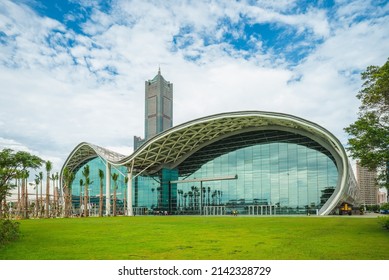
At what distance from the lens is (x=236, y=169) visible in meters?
59.7

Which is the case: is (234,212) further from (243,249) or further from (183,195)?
(243,249)

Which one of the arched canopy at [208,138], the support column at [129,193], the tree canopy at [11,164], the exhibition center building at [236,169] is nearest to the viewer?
the tree canopy at [11,164]

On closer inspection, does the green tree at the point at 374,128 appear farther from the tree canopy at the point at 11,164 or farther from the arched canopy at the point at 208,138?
the arched canopy at the point at 208,138

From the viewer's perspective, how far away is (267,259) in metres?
9.96

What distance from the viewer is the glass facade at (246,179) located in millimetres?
52781

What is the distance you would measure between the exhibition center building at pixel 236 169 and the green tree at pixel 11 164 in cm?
3067

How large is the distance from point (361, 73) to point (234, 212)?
40815 millimetres

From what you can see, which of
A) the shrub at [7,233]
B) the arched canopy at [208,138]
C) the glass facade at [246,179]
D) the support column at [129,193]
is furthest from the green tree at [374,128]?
the support column at [129,193]

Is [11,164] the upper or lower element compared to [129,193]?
upper

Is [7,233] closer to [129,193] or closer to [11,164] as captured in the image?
[11,164]

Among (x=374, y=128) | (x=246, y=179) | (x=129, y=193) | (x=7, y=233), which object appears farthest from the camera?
(x=129, y=193)

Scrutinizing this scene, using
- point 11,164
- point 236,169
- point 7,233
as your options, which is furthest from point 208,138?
point 7,233
